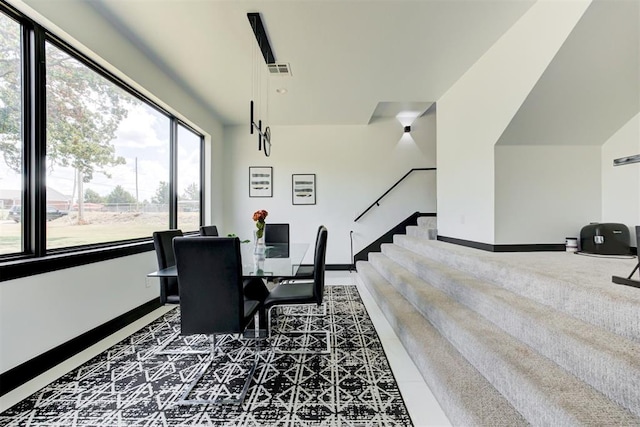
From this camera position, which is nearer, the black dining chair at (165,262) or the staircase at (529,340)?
the staircase at (529,340)

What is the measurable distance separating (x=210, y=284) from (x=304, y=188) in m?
4.10

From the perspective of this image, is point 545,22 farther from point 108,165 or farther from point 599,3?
point 108,165

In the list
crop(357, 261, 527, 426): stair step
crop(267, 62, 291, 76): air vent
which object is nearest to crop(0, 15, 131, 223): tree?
crop(267, 62, 291, 76): air vent

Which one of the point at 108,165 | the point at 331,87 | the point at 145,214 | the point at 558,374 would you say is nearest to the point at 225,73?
the point at 331,87

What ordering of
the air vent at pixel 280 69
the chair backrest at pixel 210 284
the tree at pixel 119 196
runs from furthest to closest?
the air vent at pixel 280 69 < the tree at pixel 119 196 < the chair backrest at pixel 210 284

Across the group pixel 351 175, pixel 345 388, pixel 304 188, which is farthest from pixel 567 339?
pixel 304 188

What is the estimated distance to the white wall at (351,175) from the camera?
5.75 m

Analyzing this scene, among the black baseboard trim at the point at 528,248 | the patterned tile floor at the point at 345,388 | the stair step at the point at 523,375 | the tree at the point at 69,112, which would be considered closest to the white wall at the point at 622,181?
the black baseboard trim at the point at 528,248

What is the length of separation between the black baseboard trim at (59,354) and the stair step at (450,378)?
9.11 ft

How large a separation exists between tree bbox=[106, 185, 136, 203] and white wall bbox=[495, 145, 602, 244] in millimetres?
4243

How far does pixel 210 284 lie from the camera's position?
5.98ft

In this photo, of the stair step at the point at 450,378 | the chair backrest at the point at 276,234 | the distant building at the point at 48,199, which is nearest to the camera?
the stair step at the point at 450,378

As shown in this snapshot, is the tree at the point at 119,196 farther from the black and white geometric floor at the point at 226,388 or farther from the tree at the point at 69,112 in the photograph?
the black and white geometric floor at the point at 226,388

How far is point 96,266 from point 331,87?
11.4ft
